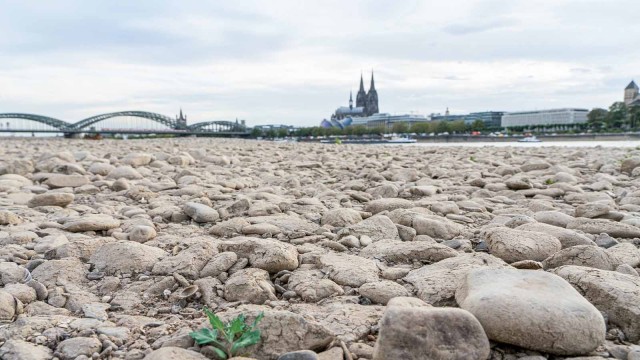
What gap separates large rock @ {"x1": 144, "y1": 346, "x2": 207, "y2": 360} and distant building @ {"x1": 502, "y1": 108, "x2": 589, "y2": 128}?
109 metres

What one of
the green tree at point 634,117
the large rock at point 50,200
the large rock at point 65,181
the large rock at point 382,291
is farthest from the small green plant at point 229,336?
the green tree at point 634,117

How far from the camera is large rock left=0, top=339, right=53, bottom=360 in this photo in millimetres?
1493

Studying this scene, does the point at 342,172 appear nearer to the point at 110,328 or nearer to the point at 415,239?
the point at 415,239

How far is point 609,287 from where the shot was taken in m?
1.74

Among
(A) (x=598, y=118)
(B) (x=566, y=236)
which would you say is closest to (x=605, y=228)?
(B) (x=566, y=236)

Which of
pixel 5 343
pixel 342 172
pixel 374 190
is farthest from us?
pixel 342 172

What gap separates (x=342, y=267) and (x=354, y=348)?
731 mm

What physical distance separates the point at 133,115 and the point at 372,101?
82629 millimetres

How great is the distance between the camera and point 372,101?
128 metres

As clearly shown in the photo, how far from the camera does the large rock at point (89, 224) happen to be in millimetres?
2982

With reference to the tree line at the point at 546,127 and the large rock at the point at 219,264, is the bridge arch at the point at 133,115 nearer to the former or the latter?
the tree line at the point at 546,127

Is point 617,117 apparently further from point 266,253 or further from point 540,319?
point 540,319

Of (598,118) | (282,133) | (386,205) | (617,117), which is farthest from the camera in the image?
(282,133)

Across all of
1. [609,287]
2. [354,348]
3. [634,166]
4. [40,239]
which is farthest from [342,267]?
[634,166]
